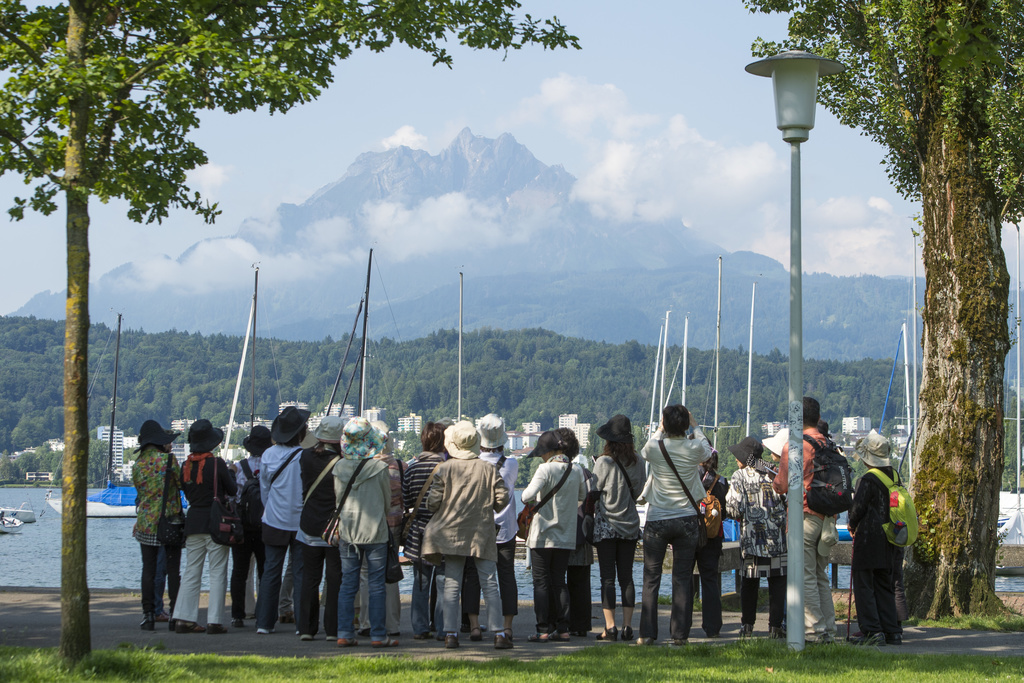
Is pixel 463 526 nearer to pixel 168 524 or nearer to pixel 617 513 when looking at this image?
pixel 617 513

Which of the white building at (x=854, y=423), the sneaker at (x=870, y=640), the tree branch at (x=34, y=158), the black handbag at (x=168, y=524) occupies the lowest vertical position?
the white building at (x=854, y=423)

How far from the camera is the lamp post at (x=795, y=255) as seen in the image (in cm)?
860

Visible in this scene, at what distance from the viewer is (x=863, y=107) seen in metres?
13.9

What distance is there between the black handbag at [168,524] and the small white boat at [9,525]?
63131 millimetres

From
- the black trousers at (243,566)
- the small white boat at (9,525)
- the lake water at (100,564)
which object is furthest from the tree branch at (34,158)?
the small white boat at (9,525)

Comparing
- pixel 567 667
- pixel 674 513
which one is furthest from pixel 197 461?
pixel 674 513

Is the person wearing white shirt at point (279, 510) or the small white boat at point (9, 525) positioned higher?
the person wearing white shirt at point (279, 510)

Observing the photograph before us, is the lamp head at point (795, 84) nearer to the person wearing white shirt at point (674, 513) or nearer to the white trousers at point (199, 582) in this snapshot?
the person wearing white shirt at point (674, 513)

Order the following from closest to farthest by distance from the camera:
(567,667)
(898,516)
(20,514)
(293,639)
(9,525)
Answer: (567,667) → (293,639) → (898,516) → (9,525) → (20,514)

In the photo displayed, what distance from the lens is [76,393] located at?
7379 mm

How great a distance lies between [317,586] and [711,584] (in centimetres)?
354

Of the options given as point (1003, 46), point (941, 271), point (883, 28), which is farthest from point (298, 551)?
point (1003, 46)

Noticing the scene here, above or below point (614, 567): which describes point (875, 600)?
below

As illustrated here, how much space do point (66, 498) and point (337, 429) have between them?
8.27 ft
